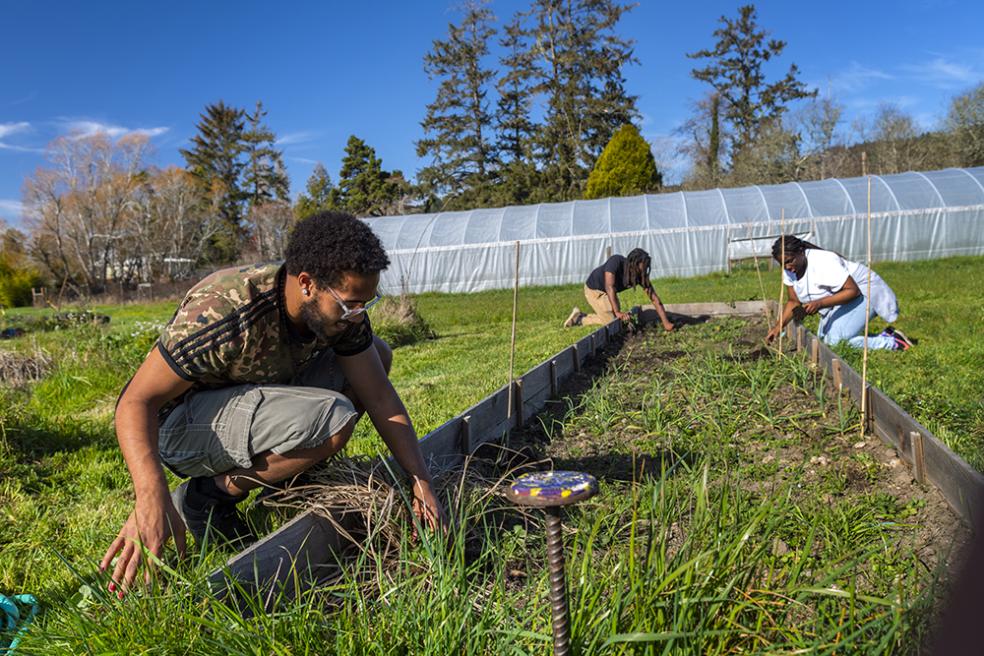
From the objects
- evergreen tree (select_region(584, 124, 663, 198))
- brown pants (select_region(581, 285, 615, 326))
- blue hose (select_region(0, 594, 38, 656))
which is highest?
evergreen tree (select_region(584, 124, 663, 198))

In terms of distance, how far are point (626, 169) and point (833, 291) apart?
21.2m

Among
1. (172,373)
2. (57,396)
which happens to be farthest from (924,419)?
(57,396)

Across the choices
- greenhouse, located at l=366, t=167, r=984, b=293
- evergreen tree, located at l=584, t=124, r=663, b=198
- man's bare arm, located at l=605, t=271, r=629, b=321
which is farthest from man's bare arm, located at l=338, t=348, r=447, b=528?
evergreen tree, located at l=584, t=124, r=663, b=198

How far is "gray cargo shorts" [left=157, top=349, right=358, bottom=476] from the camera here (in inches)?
97.6

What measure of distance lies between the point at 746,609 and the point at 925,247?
1975cm

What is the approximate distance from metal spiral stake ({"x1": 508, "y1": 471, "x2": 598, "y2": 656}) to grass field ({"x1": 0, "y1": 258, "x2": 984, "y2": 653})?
21cm

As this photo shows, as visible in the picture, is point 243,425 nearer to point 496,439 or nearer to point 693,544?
point 693,544

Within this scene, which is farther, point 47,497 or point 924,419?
point 924,419

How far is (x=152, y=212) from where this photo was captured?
34.7m

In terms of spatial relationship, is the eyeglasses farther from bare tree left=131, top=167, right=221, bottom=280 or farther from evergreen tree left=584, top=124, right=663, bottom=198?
bare tree left=131, top=167, right=221, bottom=280

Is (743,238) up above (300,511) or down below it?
above

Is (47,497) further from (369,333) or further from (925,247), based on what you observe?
(925,247)

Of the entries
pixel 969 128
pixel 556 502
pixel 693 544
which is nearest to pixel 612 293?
pixel 693 544

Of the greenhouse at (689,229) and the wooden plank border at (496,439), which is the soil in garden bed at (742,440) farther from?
the greenhouse at (689,229)
